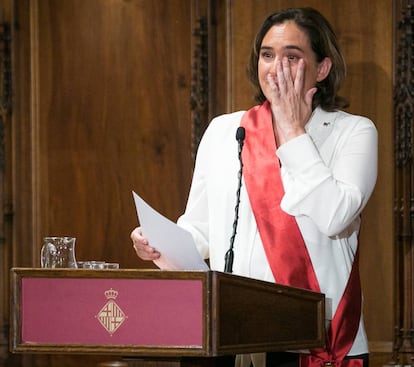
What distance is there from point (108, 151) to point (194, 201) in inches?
56.3

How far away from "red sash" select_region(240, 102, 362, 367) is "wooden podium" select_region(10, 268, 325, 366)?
484 millimetres

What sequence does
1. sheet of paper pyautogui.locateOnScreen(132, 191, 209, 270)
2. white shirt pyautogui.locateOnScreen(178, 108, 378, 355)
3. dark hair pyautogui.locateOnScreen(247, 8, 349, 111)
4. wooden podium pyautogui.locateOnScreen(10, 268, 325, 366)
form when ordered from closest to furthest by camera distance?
1. wooden podium pyautogui.locateOnScreen(10, 268, 325, 366)
2. sheet of paper pyautogui.locateOnScreen(132, 191, 209, 270)
3. white shirt pyautogui.locateOnScreen(178, 108, 378, 355)
4. dark hair pyautogui.locateOnScreen(247, 8, 349, 111)

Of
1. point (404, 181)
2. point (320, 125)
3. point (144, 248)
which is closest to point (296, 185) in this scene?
point (320, 125)

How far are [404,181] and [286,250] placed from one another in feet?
4.69

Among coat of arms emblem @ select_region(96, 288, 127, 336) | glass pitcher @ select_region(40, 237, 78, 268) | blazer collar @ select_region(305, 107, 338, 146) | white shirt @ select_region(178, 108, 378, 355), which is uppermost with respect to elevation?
blazer collar @ select_region(305, 107, 338, 146)

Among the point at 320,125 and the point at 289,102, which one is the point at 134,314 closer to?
the point at 289,102

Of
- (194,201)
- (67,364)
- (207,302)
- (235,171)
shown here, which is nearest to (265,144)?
(235,171)

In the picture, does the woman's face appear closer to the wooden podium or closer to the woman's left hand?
the woman's left hand

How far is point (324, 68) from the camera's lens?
287cm

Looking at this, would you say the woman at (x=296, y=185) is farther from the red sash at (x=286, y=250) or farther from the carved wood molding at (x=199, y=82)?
the carved wood molding at (x=199, y=82)

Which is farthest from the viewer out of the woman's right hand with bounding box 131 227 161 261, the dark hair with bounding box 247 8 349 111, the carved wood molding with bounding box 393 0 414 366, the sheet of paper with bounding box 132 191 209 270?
the carved wood molding with bounding box 393 0 414 366

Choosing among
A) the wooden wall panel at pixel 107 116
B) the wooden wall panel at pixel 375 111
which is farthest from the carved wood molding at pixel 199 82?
the wooden wall panel at pixel 375 111

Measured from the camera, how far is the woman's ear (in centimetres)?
286

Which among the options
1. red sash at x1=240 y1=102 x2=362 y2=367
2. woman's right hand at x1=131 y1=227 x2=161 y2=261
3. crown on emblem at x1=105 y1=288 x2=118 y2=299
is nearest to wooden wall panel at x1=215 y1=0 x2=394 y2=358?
red sash at x1=240 y1=102 x2=362 y2=367
